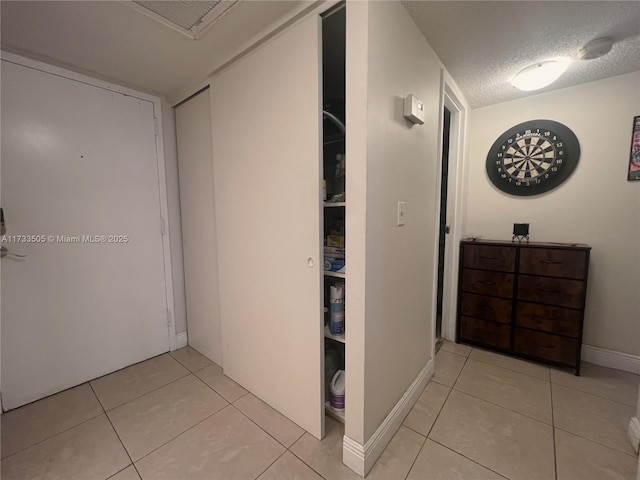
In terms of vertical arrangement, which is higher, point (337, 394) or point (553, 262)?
point (553, 262)

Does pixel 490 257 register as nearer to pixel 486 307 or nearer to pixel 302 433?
pixel 486 307

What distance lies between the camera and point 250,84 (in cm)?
146

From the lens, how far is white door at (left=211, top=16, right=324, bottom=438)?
4.08ft

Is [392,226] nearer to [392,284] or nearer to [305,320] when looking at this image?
[392,284]

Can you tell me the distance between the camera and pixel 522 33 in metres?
1.40

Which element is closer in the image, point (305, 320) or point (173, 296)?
point (305, 320)

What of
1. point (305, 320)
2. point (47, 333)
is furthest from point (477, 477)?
point (47, 333)

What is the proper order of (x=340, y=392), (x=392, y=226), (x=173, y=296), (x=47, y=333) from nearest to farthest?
(x=392, y=226) → (x=340, y=392) → (x=47, y=333) → (x=173, y=296)

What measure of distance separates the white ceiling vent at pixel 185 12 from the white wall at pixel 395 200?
2.52ft

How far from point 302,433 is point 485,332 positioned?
5.71 feet

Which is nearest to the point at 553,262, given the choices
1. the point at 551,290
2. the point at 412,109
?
the point at 551,290

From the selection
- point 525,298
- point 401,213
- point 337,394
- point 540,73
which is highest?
point 540,73

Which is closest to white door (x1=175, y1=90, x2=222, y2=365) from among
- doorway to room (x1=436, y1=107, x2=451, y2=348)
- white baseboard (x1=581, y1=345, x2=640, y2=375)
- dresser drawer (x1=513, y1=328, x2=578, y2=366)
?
doorway to room (x1=436, y1=107, x2=451, y2=348)

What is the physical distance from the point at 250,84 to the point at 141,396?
84.2 inches
